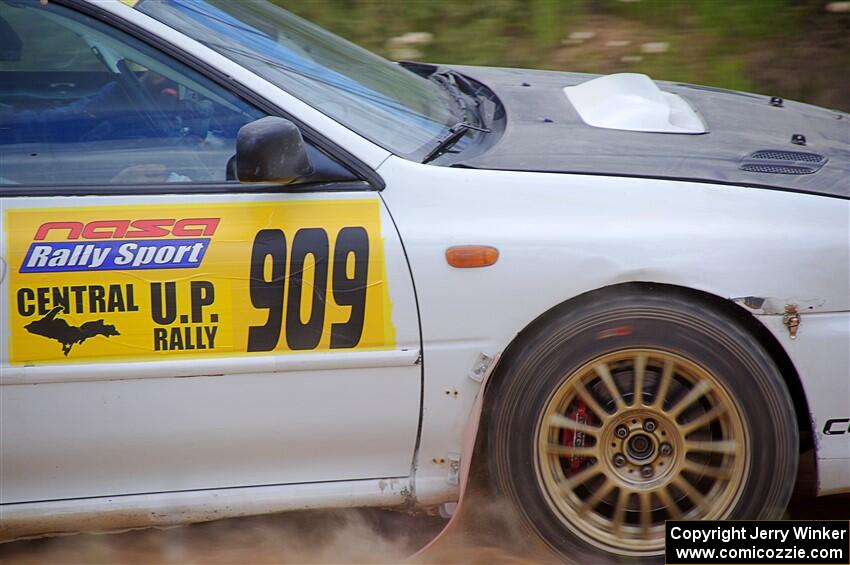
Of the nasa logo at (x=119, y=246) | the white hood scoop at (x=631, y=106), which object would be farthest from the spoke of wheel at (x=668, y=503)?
the nasa logo at (x=119, y=246)

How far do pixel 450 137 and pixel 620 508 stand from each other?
1.19m

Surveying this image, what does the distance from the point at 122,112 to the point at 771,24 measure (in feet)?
13.8

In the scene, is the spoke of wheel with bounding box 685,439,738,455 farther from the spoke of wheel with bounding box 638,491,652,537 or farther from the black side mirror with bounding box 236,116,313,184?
the black side mirror with bounding box 236,116,313,184

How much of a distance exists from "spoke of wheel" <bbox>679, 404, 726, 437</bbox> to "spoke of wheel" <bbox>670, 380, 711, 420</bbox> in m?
0.04

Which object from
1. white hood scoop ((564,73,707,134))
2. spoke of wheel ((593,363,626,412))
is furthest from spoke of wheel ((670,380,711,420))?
white hood scoop ((564,73,707,134))

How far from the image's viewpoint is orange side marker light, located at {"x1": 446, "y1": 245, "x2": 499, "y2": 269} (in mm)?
2600

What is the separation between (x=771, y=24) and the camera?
5.66m

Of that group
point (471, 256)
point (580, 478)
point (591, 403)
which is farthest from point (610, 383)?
point (471, 256)

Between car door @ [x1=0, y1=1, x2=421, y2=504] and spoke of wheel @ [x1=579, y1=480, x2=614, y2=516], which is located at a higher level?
car door @ [x1=0, y1=1, x2=421, y2=504]

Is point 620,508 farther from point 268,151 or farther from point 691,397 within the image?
point 268,151

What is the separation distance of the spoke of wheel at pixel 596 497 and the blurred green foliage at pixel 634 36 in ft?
11.2

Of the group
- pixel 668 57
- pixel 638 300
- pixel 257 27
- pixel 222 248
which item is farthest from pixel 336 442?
pixel 668 57

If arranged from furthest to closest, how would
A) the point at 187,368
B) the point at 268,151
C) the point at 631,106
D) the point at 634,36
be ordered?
the point at 634,36 < the point at 631,106 < the point at 187,368 < the point at 268,151

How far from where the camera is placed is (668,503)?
2.78 m
